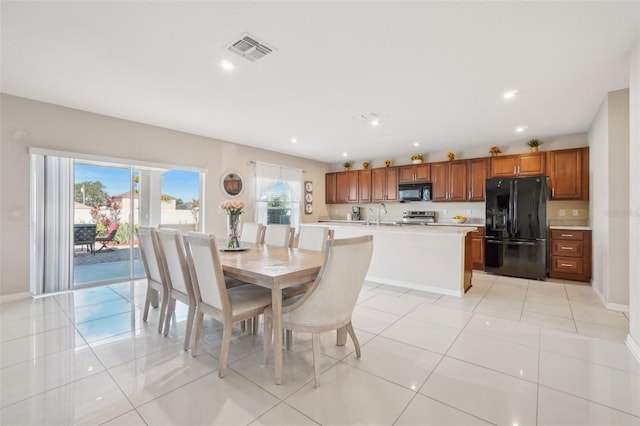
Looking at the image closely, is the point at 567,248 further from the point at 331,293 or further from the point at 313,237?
the point at 331,293

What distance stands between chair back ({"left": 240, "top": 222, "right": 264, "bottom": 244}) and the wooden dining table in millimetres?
1179

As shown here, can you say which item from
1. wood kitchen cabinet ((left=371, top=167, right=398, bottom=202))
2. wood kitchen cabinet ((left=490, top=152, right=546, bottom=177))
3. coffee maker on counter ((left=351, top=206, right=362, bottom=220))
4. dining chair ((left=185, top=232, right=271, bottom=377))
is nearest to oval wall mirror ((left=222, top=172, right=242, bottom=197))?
coffee maker on counter ((left=351, top=206, right=362, bottom=220))

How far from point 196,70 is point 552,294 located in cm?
512

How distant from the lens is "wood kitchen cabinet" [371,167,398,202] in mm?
6496

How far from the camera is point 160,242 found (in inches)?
98.5

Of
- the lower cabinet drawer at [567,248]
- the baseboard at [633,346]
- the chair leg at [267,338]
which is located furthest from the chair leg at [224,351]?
the lower cabinet drawer at [567,248]

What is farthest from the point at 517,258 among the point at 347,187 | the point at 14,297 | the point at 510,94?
the point at 14,297

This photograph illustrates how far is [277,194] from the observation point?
20.8 feet

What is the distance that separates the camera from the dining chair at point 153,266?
2576 millimetres

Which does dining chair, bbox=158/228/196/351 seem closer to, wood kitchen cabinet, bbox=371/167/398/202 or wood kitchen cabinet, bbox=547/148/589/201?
wood kitchen cabinet, bbox=371/167/398/202

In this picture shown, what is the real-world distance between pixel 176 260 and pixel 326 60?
2165 mm

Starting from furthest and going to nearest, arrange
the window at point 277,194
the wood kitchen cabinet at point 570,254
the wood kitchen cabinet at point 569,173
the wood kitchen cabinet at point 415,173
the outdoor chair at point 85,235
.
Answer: the wood kitchen cabinet at point 415,173, the window at point 277,194, the wood kitchen cabinet at point 569,173, the wood kitchen cabinet at point 570,254, the outdoor chair at point 85,235

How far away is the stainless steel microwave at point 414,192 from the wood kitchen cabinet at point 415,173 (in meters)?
0.10

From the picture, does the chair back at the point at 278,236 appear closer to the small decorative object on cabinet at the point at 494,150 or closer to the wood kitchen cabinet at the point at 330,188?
the wood kitchen cabinet at the point at 330,188
